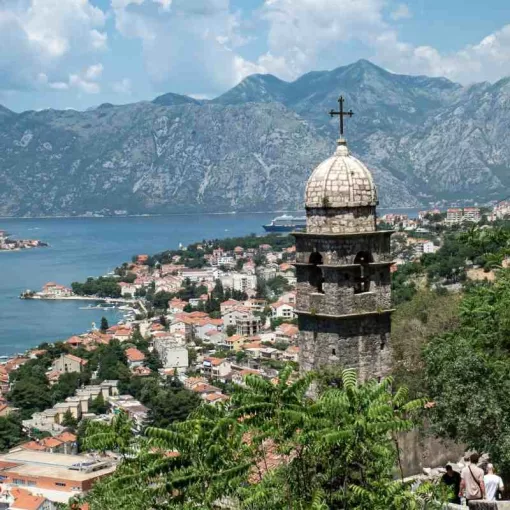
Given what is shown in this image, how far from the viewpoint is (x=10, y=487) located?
94.3ft

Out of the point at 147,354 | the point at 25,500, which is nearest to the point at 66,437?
the point at 25,500

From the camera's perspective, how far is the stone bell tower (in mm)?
7977

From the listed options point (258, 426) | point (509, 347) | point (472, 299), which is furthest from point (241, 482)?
point (472, 299)

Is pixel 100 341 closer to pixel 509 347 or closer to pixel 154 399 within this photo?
pixel 154 399

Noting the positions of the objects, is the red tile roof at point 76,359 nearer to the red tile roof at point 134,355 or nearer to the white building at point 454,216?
the red tile roof at point 134,355

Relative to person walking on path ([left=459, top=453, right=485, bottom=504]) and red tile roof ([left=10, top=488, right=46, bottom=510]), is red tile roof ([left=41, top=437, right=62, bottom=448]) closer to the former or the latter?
red tile roof ([left=10, top=488, right=46, bottom=510])

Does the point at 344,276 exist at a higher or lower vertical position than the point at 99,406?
higher

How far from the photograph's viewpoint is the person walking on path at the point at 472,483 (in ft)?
21.3

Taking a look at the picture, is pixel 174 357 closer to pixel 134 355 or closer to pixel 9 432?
pixel 134 355

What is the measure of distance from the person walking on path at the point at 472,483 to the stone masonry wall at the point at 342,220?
8.10ft

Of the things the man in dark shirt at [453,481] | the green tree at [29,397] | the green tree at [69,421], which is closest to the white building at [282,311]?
the green tree at [29,397]

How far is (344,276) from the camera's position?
26.3ft

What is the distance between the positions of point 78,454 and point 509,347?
91.3ft

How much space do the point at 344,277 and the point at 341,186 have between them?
84 centimetres
